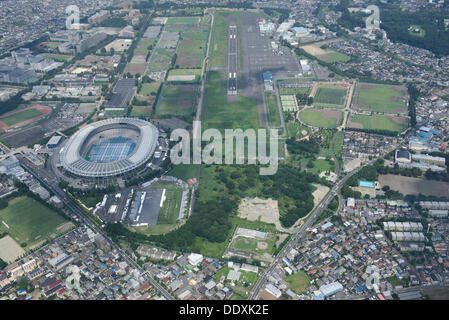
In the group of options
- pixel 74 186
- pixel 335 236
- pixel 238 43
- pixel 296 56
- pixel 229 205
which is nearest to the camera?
pixel 335 236

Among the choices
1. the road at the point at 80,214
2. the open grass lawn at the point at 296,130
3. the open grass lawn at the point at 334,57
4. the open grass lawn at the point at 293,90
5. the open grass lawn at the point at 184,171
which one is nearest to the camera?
the road at the point at 80,214

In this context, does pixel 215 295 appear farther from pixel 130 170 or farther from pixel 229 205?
pixel 130 170

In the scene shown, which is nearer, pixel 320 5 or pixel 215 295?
→ pixel 215 295

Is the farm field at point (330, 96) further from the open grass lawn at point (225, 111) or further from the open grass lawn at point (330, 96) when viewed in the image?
the open grass lawn at point (225, 111)

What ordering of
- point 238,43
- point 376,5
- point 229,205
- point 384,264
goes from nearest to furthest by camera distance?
point 384,264
point 229,205
point 238,43
point 376,5

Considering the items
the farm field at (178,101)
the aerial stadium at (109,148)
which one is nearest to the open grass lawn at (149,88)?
the farm field at (178,101)

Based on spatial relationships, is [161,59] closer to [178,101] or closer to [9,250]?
[178,101]

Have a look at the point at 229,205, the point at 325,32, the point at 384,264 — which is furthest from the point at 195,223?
the point at 325,32
